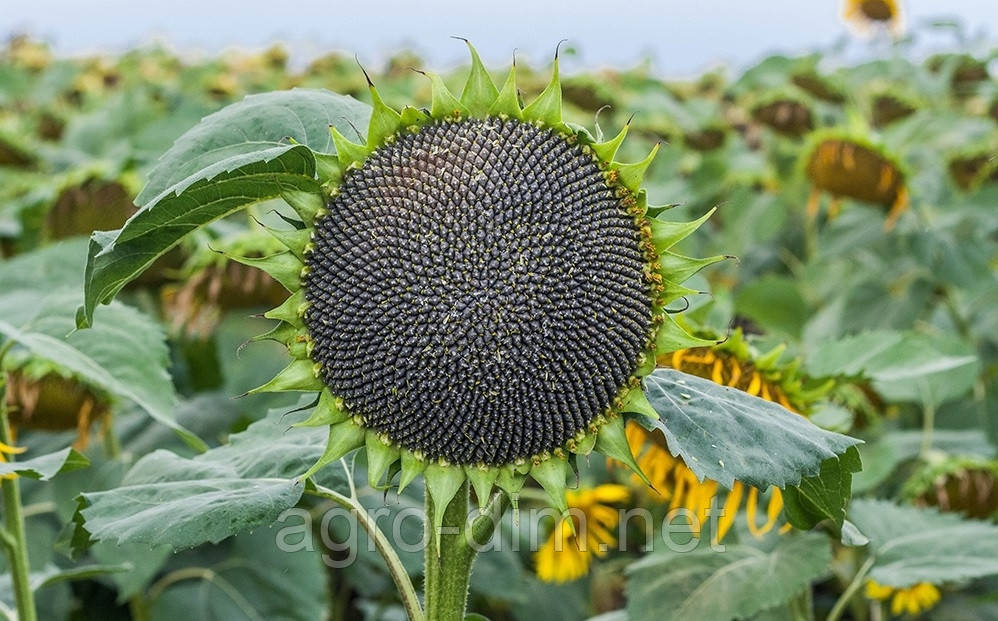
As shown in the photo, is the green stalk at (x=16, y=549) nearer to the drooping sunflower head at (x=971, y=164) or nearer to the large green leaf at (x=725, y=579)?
the large green leaf at (x=725, y=579)

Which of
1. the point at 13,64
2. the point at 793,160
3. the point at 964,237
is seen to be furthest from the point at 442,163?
the point at 13,64

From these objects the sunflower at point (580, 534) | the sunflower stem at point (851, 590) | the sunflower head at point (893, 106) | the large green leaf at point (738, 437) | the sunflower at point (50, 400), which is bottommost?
the sunflower at point (580, 534)

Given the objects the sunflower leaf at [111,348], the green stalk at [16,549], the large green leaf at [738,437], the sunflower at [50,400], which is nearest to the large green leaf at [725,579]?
the large green leaf at [738,437]

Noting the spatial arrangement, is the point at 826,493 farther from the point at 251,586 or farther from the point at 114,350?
the point at 251,586

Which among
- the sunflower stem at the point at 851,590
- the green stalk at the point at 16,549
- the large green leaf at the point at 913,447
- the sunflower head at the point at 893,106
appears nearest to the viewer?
the green stalk at the point at 16,549

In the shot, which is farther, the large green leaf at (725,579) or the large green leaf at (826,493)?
the large green leaf at (725,579)

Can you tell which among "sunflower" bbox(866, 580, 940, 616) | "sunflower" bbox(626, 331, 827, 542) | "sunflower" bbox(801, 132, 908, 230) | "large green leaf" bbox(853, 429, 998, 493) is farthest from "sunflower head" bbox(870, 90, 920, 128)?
"sunflower" bbox(626, 331, 827, 542)
